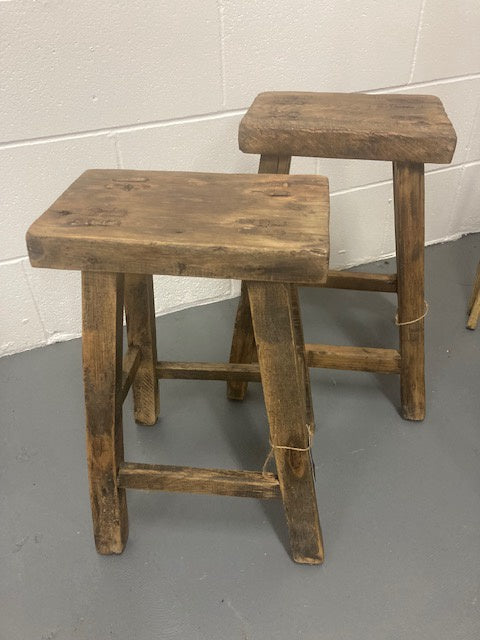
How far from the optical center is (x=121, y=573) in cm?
102

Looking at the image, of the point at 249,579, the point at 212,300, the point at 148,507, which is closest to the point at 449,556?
the point at 249,579

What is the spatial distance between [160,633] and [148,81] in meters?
1.22

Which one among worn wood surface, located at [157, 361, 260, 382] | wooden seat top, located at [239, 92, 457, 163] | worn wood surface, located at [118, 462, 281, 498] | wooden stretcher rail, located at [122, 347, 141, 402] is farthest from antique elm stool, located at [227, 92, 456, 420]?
worn wood surface, located at [118, 462, 281, 498]

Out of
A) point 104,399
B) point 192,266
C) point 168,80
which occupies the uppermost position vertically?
point 168,80

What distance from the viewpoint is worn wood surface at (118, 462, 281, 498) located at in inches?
36.7

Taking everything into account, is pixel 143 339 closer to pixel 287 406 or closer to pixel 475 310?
pixel 287 406

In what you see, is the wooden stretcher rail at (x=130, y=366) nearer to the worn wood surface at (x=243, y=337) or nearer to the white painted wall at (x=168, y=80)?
the worn wood surface at (x=243, y=337)

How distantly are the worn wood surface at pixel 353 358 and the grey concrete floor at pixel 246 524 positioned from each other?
15 cm

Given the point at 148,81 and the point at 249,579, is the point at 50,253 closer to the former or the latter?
the point at 249,579

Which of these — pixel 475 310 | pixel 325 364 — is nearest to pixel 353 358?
pixel 325 364

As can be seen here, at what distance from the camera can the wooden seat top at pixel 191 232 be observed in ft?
2.34

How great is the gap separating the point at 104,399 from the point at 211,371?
34cm

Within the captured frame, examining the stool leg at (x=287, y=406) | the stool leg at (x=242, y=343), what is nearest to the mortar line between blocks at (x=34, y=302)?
the stool leg at (x=242, y=343)

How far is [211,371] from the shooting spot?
118 cm
